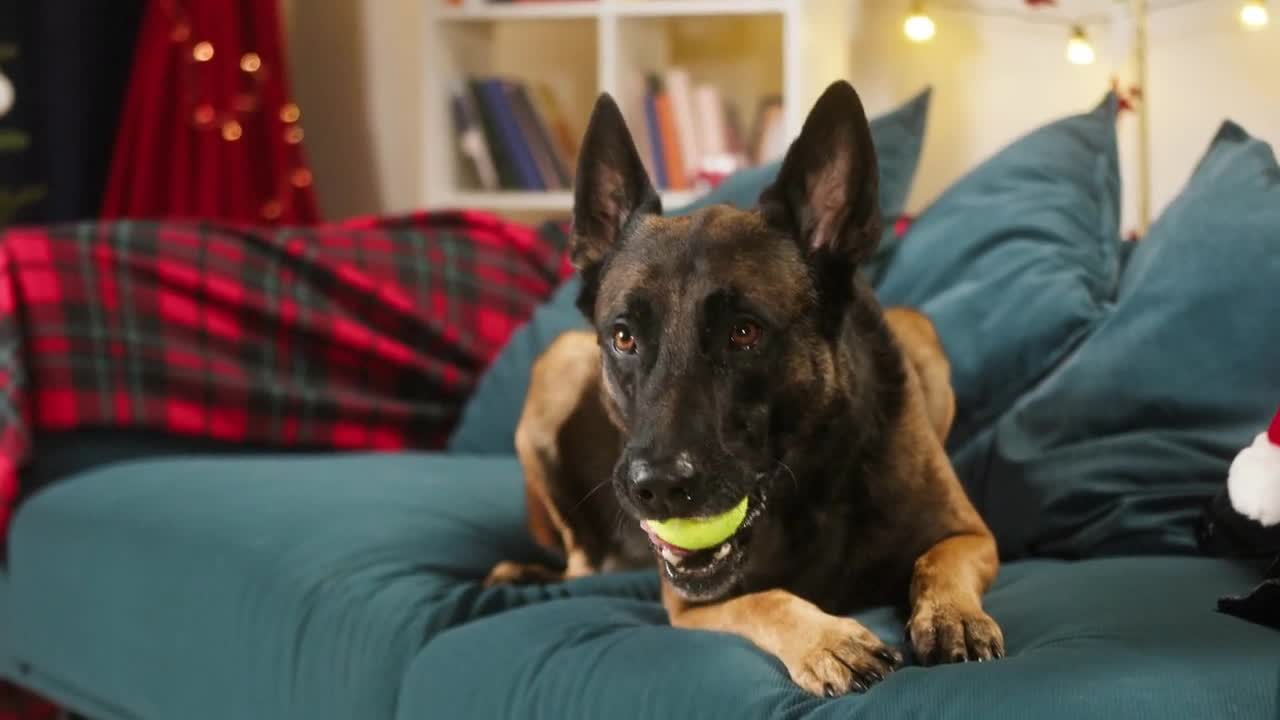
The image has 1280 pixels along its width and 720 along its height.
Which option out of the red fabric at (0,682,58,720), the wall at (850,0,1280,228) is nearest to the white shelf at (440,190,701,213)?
the wall at (850,0,1280,228)

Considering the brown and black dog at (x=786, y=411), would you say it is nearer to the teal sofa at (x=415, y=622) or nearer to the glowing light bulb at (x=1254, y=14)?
the teal sofa at (x=415, y=622)

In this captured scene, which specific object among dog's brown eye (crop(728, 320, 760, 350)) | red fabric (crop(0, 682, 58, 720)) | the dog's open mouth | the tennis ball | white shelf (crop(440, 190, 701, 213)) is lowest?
red fabric (crop(0, 682, 58, 720))

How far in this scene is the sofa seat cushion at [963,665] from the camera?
3.62 feet

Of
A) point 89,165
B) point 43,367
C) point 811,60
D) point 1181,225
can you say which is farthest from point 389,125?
point 1181,225

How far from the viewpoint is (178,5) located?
409 centimetres

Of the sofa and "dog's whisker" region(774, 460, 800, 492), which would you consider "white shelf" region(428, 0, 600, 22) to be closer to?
the sofa

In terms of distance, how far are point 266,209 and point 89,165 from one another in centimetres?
57

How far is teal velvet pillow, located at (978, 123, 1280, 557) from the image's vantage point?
1.74 m

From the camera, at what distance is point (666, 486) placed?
4.34ft

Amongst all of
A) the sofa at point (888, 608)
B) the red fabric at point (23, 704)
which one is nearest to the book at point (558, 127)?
the sofa at point (888, 608)

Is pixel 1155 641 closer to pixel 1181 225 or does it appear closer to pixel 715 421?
pixel 715 421

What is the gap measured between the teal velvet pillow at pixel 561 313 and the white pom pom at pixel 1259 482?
38.9 inches

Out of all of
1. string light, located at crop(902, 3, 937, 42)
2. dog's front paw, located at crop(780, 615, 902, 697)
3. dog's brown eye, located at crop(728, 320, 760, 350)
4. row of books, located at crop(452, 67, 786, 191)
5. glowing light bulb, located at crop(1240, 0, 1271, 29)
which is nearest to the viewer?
dog's front paw, located at crop(780, 615, 902, 697)

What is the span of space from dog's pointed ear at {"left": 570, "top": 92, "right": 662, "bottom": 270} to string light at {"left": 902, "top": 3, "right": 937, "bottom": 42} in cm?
134
